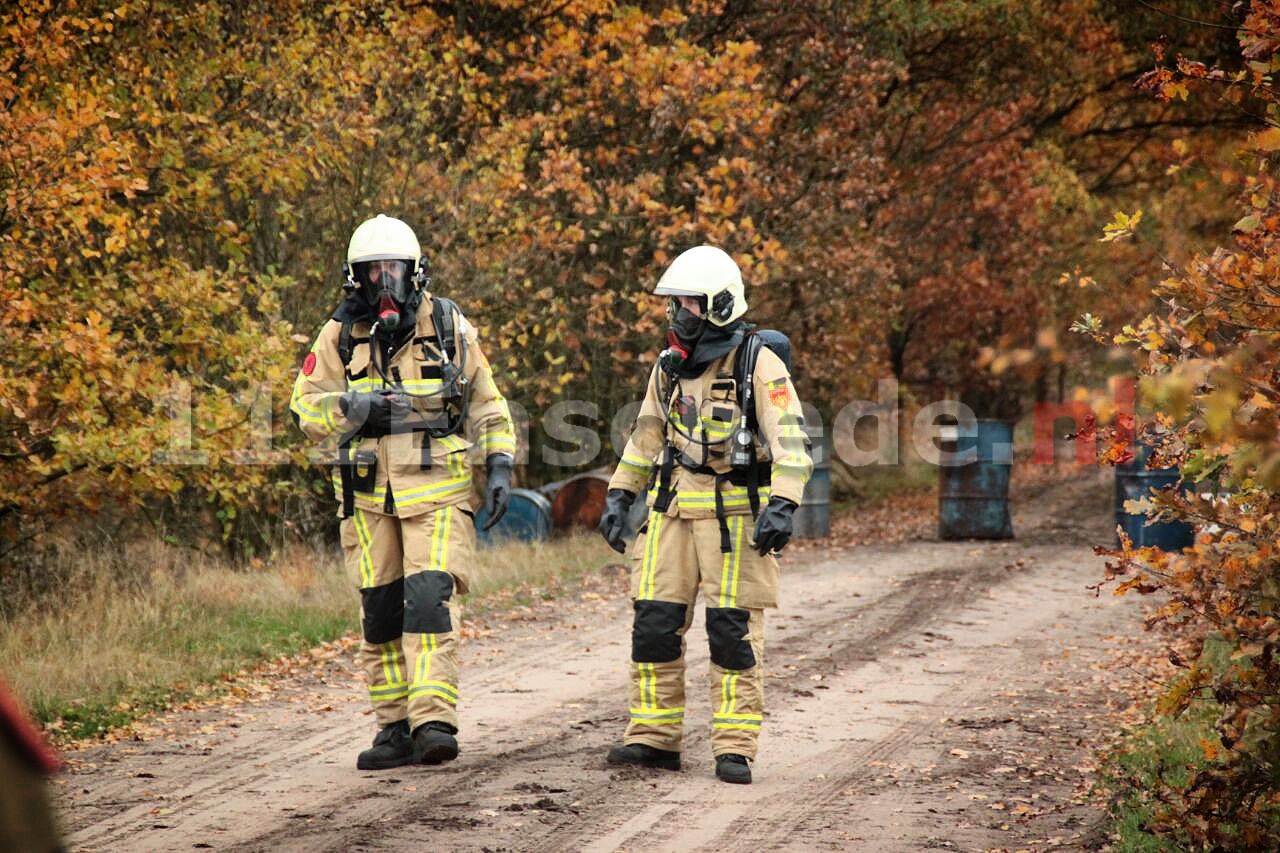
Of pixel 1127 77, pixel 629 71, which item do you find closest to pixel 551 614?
pixel 629 71

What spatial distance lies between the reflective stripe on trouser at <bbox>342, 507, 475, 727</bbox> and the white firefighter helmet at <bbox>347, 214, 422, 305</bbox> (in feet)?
3.12

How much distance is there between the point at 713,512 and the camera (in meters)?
6.19

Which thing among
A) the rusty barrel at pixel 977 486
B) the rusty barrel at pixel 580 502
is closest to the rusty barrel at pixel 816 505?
the rusty barrel at pixel 977 486

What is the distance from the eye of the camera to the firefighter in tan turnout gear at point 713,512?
20.2ft

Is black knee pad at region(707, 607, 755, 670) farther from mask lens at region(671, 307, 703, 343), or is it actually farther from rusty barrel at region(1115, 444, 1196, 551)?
rusty barrel at region(1115, 444, 1196, 551)

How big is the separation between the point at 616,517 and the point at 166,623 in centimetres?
466

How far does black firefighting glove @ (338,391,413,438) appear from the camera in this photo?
6188 millimetres

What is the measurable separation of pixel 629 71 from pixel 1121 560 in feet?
37.7

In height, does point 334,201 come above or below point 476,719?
above

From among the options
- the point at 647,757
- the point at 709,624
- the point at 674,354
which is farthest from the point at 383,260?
the point at 647,757

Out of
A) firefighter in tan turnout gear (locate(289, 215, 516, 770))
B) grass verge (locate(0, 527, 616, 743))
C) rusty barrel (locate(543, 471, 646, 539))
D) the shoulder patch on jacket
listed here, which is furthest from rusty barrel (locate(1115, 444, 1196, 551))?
firefighter in tan turnout gear (locate(289, 215, 516, 770))

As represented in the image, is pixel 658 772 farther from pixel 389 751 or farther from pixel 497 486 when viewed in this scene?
pixel 497 486

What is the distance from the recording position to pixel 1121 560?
15.0 ft

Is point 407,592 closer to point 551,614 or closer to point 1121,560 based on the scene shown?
point 1121,560
